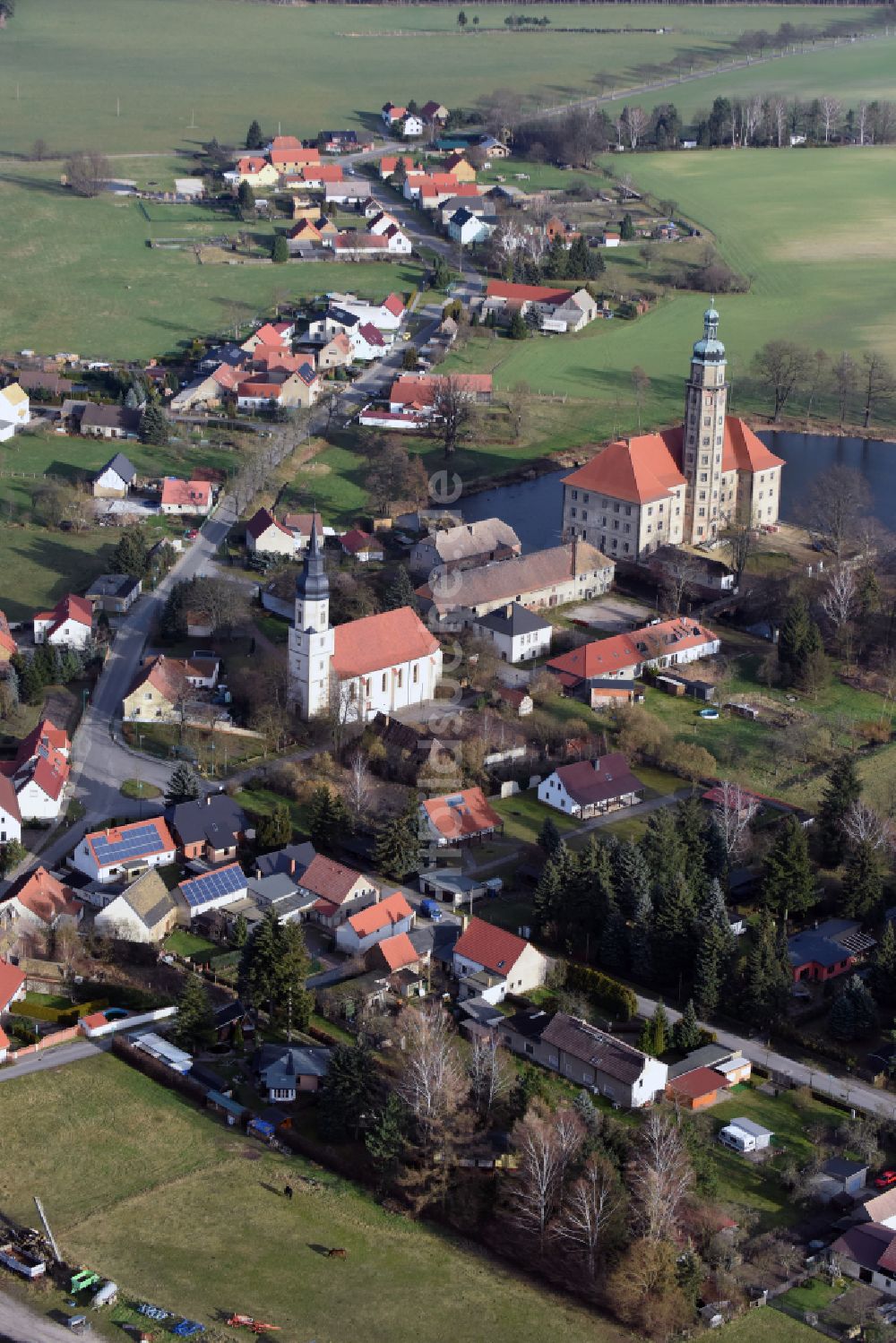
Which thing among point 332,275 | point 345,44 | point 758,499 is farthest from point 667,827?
point 345,44

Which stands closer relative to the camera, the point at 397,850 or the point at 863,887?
the point at 863,887

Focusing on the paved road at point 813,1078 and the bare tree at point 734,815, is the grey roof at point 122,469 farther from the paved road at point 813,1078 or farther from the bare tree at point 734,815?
the paved road at point 813,1078

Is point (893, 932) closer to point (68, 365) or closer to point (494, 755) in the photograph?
point (494, 755)

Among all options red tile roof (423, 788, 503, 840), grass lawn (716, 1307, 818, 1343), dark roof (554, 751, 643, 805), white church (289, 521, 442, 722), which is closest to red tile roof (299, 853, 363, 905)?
red tile roof (423, 788, 503, 840)

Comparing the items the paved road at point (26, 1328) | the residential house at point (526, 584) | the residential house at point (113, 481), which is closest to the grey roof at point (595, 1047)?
the paved road at point (26, 1328)

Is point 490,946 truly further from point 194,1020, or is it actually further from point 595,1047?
point 194,1020

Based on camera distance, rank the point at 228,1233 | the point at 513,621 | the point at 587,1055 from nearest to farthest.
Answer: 1. the point at 228,1233
2. the point at 587,1055
3. the point at 513,621

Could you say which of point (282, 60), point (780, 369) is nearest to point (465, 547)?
point (780, 369)

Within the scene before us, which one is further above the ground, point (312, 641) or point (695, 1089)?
point (312, 641)
